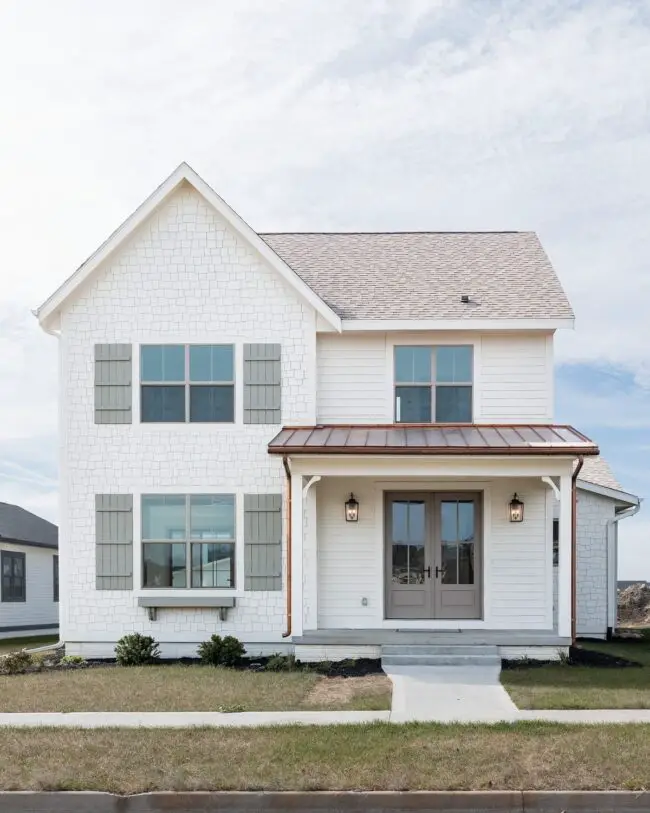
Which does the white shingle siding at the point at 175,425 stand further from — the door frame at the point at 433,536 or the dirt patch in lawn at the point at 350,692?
the dirt patch in lawn at the point at 350,692

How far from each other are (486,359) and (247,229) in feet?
15.2

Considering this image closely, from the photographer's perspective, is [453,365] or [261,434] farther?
[453,365]

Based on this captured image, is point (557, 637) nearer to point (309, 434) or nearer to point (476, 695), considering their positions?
point (476, 695)

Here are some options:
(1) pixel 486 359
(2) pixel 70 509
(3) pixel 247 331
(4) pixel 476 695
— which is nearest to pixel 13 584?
(2) pixel 70 509

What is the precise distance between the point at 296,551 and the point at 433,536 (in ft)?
9.23

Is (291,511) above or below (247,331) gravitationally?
below

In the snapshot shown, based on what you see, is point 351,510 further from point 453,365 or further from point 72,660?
point 72,660

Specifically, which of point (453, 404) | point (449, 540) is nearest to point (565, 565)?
point (449, 540)

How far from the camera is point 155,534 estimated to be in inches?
621

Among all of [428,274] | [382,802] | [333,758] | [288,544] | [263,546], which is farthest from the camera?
[428,274]

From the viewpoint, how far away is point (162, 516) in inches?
622

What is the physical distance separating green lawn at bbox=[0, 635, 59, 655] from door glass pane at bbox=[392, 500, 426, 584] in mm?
10489

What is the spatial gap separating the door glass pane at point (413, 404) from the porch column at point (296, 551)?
2.51 metres

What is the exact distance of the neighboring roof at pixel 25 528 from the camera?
27.4 m
